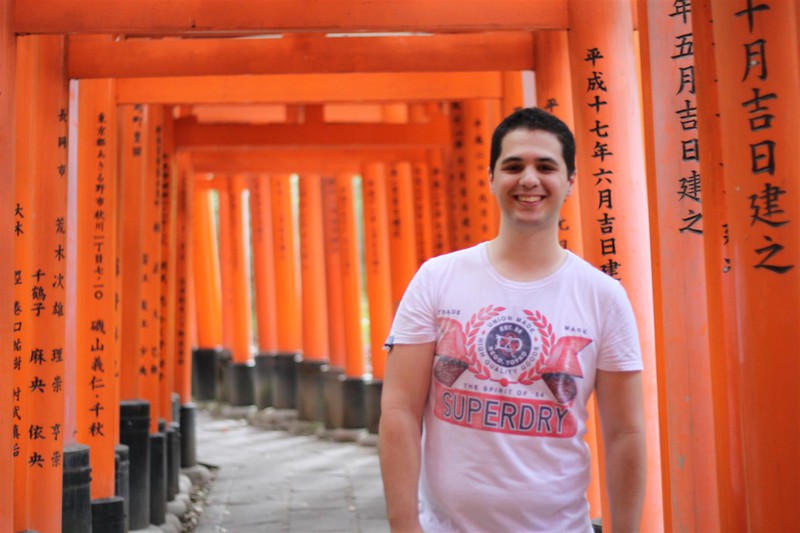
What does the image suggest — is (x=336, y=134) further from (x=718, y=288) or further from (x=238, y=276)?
(x=718, y=288)

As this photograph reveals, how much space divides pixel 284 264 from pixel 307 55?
26.2 feet

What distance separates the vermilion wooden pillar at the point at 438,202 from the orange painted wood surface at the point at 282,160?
77 cm

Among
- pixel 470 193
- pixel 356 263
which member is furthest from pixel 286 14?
pixel 356 263

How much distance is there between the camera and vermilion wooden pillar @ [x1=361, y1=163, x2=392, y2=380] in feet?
37.6

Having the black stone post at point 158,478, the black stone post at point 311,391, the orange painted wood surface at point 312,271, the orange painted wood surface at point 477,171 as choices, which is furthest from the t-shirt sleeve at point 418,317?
the orange painted wood surface at point 312,271

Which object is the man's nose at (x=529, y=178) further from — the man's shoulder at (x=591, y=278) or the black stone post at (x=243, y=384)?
the black stone post at (x=243, y=384)

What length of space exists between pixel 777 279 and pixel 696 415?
1102 mm

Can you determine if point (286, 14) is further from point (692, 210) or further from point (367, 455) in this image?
point (367, 455)

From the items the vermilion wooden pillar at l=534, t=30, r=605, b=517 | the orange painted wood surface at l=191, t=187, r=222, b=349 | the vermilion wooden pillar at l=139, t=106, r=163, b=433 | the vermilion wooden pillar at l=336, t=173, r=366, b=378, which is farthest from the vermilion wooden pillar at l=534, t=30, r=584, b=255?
the orange painted wood surface at l=191, t=187, r=222, b=349

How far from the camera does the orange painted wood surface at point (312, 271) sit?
12.7 m

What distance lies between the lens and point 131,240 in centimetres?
708

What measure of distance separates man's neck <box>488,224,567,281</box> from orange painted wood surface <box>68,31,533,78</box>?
3.31 metres

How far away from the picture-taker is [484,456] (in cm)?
217

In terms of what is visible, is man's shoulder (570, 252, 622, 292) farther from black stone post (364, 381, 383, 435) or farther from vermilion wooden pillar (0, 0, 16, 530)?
black stone post (364, 381, 383, 435)
